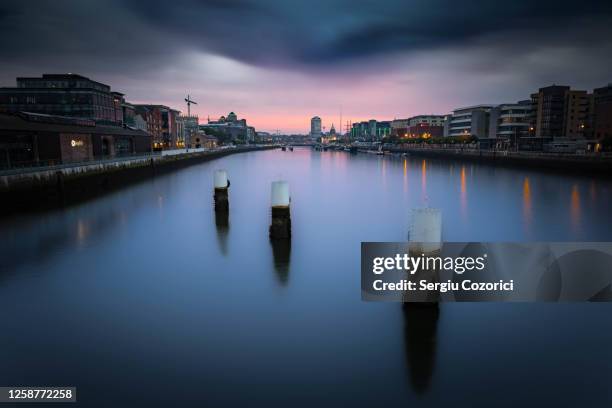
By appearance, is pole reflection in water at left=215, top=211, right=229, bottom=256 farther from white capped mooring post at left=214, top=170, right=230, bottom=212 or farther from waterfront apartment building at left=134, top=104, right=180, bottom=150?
waterfront apartment building at left=134, top=104, right=180, bottom=150

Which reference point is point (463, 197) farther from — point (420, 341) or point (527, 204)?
point (420, 341)

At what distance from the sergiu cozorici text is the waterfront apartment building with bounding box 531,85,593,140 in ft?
297

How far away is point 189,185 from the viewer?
3956 cm

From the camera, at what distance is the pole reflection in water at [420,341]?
6959 millimetres

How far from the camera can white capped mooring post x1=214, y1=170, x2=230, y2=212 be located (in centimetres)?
2067

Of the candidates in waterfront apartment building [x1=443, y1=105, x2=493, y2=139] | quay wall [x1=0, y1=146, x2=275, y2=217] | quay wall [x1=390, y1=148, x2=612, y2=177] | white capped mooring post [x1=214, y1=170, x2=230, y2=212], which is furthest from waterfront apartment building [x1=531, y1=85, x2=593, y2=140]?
white capped mooring post [x1=214, y1=170, x2=230, y2=212]

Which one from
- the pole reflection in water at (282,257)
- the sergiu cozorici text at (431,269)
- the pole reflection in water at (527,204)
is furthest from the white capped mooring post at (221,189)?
the pole reflection in water at (527,204)

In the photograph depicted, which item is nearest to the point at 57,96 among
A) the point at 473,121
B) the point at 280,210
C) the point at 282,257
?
the point at 280,210

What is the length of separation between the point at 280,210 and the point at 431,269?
775 centimetres

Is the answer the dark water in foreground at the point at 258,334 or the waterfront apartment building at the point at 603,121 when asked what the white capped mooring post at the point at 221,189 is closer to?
the dark water in foreground at the point at 258,334

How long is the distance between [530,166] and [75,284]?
59.9 metres

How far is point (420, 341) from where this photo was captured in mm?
7988

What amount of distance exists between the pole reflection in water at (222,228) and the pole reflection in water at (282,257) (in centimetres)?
194

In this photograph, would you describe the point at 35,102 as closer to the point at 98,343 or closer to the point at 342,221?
the point at 342,221
